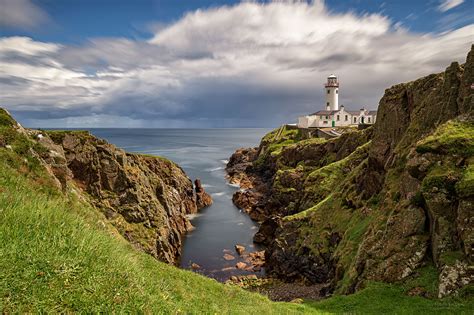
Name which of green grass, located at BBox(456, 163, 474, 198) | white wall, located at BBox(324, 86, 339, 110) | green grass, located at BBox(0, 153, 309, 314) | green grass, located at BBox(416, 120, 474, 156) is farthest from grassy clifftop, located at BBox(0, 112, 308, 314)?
white wall, located at BBox(324, 86, 339, 110)

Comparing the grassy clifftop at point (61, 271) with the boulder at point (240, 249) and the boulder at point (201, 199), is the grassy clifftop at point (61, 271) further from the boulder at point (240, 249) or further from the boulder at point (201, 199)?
the boulder at point (201, 199)

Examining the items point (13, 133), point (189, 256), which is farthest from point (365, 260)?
point (189, 256)

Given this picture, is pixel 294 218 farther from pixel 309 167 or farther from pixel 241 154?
pixel 241 154

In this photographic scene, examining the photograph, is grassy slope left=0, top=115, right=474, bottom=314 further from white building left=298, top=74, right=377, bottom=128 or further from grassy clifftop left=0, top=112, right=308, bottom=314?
white building left=298, top=74, right=377, bottom=128

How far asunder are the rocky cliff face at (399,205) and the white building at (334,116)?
92.5 metres

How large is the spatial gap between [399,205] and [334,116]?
13571cm

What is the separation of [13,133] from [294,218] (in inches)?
1686

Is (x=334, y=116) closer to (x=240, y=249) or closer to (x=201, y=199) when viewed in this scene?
(x=201, y=199)

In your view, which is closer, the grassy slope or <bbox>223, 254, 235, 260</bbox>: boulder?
the grassy slope

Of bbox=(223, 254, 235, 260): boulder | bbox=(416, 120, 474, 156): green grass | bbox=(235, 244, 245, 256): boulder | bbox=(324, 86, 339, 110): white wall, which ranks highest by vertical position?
bbox=(324, 86, 339, 110): white wall

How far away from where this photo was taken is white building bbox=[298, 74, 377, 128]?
156875mm

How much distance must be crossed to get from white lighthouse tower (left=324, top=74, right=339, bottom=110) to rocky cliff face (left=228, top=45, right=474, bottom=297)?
10824 centimetres

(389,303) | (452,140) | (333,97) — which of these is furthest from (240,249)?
(333,97)

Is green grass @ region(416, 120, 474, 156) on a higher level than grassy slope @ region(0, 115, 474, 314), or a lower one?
higher
